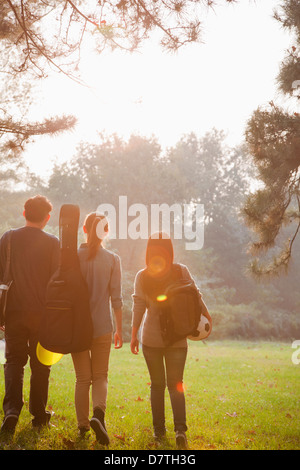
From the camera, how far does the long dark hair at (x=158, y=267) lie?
434cm

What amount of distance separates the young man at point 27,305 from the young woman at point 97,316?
1.65ft

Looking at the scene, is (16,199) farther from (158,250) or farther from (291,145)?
(158,250)

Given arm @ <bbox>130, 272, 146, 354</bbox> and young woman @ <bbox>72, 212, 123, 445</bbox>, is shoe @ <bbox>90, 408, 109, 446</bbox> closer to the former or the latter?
young woman @ <bbox>72, 212, 123, 445</bbox>

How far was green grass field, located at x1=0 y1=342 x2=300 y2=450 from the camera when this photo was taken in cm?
446

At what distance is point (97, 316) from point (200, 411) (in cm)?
317

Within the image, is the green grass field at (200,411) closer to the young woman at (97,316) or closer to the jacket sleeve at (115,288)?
the young woman at (97,316)

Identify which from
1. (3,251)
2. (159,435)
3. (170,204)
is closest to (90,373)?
(159,435)

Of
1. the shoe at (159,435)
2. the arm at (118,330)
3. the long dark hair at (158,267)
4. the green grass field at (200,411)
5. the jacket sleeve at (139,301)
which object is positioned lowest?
the green grass field at (200,411)

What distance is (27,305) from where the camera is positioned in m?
4.52

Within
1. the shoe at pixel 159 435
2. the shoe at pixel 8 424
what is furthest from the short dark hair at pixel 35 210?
the shoe at pixel 159 435

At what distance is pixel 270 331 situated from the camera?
30.7m

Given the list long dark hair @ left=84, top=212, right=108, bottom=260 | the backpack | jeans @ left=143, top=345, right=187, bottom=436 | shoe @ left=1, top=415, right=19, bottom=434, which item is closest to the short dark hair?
long dark hair @ left=84, top=212, right=108, bottom=260
